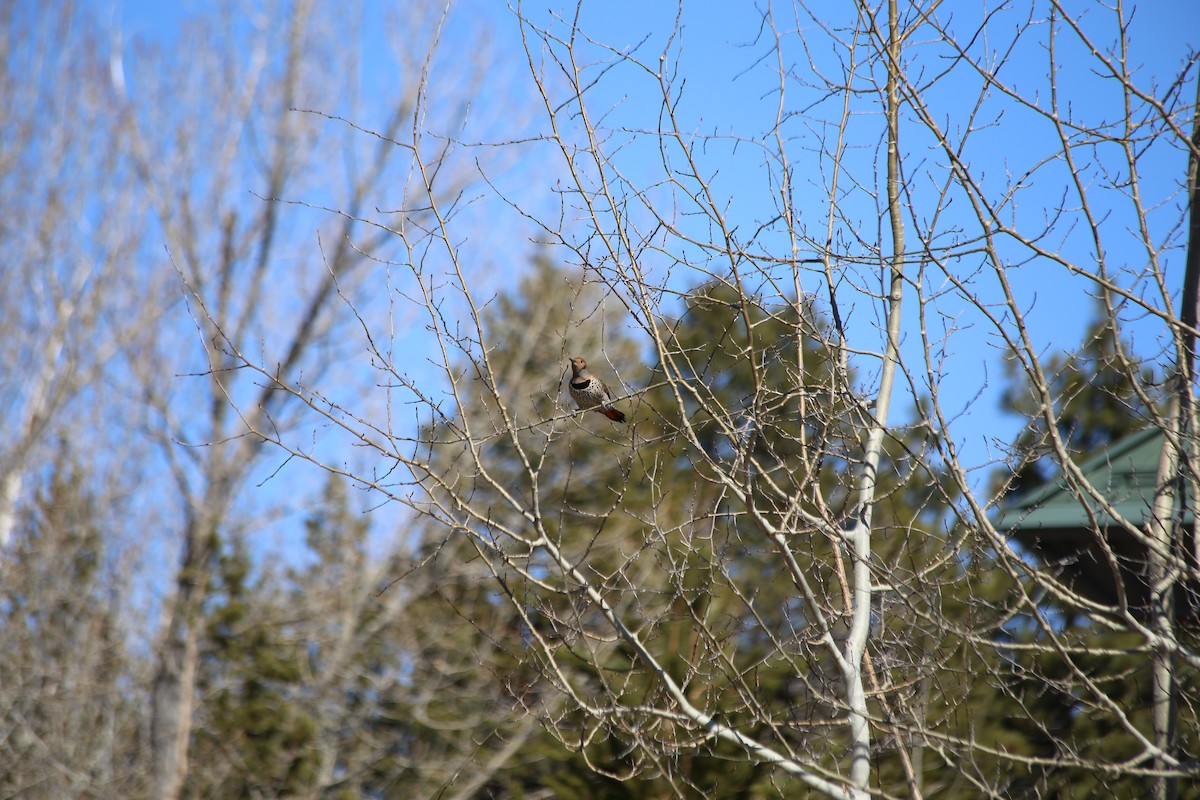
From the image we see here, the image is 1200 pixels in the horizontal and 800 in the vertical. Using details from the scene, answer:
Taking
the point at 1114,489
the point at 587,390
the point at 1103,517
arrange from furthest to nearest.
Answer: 1. the point at 587,390
2. the point at 1114,489
3. the point at 1103,517

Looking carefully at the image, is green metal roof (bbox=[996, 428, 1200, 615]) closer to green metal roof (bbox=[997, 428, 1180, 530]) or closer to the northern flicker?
green metal roof (bbox=[997, 428, 1180, 530])

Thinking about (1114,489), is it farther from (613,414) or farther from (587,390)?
(587,390)

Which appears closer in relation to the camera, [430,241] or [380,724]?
[430,241]

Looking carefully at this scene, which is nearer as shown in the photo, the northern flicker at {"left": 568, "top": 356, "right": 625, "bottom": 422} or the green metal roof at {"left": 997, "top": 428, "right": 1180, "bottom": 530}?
the green metal roof at {"left": 997, "top": 428, "right": 1180, "bottom": 530}

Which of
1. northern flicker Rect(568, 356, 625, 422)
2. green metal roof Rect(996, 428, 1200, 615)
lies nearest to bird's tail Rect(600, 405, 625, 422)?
northern flicker Rect(568, 356, 625, 422)

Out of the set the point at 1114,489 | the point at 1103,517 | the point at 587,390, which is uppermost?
the point at 587,390

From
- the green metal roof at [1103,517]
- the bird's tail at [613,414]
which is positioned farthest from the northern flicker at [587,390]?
the green metal roof at [1103,517]

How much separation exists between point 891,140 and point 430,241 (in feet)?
5.47

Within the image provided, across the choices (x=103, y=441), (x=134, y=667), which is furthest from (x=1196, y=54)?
(x=134, y=667)

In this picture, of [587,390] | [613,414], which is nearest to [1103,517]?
[613,414]

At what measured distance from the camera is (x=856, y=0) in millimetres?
3887

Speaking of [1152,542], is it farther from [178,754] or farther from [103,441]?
[103,441]

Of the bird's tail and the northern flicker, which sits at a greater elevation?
the northern flicker

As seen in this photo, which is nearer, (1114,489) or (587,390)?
(1114,489)
